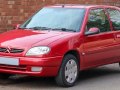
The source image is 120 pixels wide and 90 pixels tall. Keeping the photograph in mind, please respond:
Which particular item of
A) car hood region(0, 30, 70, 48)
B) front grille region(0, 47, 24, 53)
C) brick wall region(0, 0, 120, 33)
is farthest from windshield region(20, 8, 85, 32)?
brick wall region(0, 0, 120, 33)

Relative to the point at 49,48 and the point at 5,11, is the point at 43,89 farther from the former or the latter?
the point at 5,11

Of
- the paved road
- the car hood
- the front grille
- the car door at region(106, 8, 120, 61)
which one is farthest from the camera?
the car door at region(106, 8, 120, 61)

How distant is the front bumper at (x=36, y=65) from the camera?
889 cm

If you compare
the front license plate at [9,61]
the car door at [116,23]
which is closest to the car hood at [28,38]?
the front license plate at [9,61]

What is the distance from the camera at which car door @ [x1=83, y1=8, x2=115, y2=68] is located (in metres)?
9.99

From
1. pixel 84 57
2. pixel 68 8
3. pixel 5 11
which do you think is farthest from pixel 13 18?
pixel 84 57

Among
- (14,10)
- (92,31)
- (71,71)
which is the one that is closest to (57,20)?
(92,31)

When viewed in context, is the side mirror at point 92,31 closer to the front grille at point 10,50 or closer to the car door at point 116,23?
the car door at point 116,23

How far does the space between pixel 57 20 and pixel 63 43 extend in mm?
1150

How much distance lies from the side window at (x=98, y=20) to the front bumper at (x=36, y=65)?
153cm

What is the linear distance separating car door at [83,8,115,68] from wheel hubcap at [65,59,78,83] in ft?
1.34

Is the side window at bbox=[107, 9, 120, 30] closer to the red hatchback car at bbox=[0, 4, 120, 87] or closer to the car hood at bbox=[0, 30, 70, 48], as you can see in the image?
the red hatchback car at bbox=[0, 4, 120, 87]

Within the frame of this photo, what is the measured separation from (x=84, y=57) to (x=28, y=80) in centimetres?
133

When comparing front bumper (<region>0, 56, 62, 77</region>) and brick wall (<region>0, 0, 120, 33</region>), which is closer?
front bumper (<region>0, 56, 62, 77</region>)
